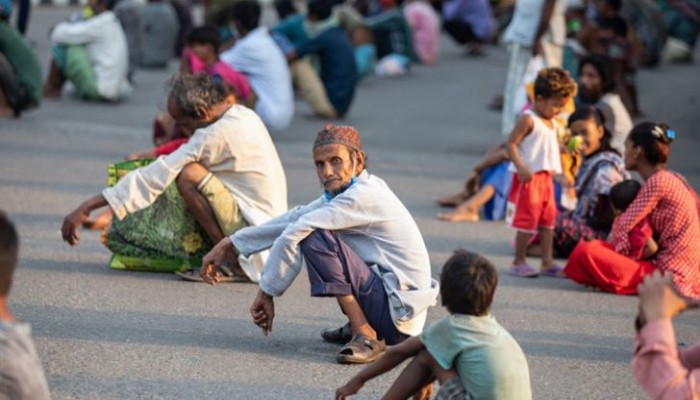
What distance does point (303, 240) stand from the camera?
5672 millimetres

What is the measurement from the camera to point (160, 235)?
7211mm

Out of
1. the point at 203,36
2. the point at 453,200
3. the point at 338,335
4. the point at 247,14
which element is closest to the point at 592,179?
the point at 453,200

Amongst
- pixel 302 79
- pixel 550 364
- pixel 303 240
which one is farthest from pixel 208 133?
pixel 302 79

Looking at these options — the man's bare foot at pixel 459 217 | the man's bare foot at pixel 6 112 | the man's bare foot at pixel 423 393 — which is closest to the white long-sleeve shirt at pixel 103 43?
the man's bare foot at pixel 6 112

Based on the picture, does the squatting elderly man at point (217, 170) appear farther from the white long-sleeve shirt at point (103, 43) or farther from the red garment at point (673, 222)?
the white long-sleeve shirt at point (103, 43)

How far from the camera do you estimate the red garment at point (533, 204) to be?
304 inches

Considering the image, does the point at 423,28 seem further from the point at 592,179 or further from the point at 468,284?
the point at 468,284

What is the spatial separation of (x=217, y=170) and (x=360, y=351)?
173 centimetres

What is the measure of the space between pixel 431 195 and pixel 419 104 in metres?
5.43

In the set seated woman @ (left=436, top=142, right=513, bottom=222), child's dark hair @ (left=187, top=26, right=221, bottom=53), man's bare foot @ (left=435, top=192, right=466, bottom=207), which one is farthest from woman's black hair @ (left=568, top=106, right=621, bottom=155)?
child's dark hair @ (left=187, top=26, right=221, bottom=53)

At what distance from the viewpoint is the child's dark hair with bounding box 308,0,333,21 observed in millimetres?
14211

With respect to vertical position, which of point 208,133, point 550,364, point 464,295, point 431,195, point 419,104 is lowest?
point 419,104

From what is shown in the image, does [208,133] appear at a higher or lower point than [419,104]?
higher

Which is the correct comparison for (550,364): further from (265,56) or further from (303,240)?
(265,56)
